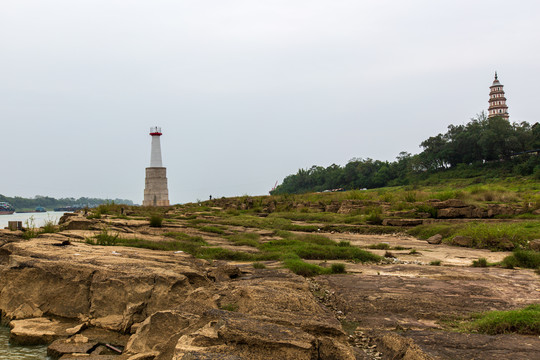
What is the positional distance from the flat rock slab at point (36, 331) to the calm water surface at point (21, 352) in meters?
0.11

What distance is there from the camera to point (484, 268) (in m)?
9.38

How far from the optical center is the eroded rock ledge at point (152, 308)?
3734 millimetres

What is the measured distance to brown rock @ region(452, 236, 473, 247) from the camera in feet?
43.6

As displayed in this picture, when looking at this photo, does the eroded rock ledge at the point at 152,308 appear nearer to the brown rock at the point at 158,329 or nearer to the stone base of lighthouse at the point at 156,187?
the brown rock at the point at 158,329

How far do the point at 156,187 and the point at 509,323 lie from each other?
38.9m

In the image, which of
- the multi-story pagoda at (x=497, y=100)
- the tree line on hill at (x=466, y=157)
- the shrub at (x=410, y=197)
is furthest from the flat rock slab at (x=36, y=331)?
the multi-story pagoda at (x=497, y=100)

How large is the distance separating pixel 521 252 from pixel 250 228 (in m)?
9.99

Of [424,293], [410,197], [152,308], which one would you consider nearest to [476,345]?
[424,293]

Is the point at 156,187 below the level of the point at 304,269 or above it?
above

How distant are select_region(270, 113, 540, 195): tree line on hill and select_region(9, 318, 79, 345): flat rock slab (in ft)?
131

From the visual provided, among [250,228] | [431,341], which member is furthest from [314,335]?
[250,228]

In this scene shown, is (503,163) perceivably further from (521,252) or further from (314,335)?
(314,335)

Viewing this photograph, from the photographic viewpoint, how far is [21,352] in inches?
208

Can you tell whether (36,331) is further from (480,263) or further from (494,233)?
(494,233)
